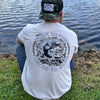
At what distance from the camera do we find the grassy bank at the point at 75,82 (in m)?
2.88

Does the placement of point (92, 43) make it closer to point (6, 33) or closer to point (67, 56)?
point (6, 33)

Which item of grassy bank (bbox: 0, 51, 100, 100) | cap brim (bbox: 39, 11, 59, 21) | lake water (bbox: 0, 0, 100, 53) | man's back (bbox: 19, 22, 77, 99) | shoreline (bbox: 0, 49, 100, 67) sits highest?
cap brim (bbox: 39, 11, 59, 21)

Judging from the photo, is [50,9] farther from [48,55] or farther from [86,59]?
[86,59]

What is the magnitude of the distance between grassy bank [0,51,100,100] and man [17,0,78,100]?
0.65 m

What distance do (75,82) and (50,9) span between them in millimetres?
1677

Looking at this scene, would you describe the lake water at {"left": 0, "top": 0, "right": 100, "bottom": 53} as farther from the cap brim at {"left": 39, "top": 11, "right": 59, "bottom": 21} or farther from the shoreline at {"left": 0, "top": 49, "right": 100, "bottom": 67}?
the cap brim at {"left": 39, "top": 11, "right": 59, "bottom": 21}

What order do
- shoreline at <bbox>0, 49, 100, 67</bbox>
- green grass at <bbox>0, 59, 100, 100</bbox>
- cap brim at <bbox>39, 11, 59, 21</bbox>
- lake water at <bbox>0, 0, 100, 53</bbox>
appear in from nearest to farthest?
cap brim at <bbox>39, 11, 59, 21</bbox> < green grass at <bbox>0, 59, 100, 100</bbox> < shoreline at <bbox>0, 49, 100, 67</bbox> < lake water at <bbox>0, 0, 100, 53</bbox>

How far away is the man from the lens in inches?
84.0

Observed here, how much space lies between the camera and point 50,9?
2.16 meters

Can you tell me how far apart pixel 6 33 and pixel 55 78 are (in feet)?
19.3

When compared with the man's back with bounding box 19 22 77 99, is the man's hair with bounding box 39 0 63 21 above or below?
above

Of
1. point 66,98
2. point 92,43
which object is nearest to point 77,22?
point 92,43

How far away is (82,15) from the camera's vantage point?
10.7 m

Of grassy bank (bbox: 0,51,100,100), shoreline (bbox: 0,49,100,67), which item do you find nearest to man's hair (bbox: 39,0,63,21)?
grassy bank (bbox: 0,51,100,100)
